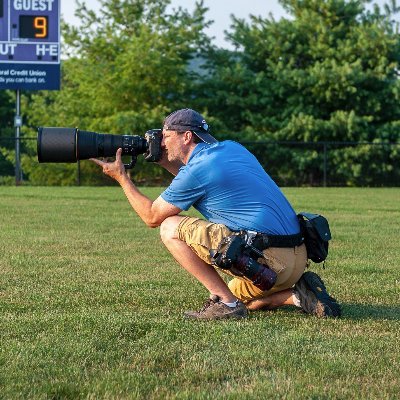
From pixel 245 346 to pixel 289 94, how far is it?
36.8 m

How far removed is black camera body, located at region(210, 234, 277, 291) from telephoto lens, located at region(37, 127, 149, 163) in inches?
35.1

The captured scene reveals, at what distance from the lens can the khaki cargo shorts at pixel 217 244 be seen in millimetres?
6062

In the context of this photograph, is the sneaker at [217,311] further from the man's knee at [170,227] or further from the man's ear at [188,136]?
the man's ear at [188,136]

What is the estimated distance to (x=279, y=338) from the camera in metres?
5.44

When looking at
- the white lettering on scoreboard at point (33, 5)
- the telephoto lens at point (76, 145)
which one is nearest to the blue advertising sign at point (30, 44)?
the white lettering on scoreboard at point (33, 5)

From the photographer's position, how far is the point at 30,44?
106 ft

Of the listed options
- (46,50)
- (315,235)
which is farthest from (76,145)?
(46,50)

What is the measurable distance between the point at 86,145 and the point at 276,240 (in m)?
1.42

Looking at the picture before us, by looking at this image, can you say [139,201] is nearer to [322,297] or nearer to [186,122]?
[186,122]

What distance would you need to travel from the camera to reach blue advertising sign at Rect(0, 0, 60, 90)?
31.5 metres

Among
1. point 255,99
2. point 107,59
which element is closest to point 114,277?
point 255,99

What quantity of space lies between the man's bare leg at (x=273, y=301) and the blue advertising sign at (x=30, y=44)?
26128 mm

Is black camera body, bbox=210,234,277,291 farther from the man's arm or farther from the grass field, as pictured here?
the man's arm

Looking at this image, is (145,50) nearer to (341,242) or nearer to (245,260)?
(341,242)
